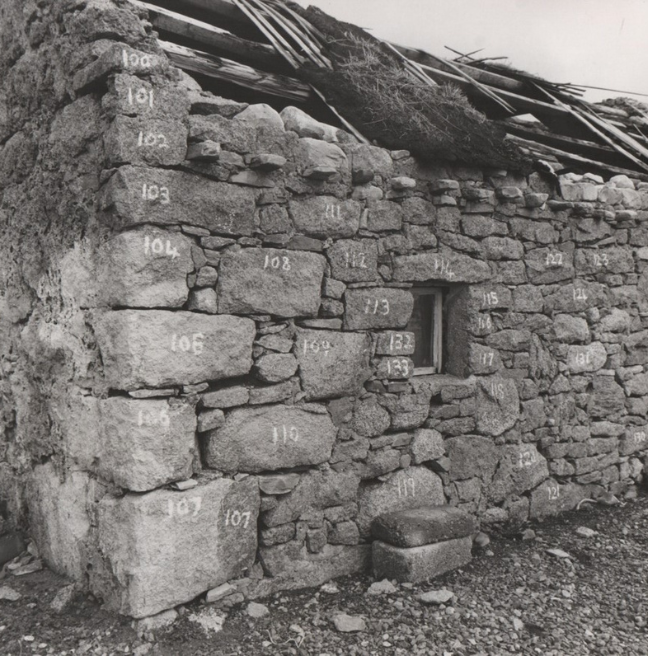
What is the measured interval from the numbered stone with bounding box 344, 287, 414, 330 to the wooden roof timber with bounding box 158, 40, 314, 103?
1.52 m

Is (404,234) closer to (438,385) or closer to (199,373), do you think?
(438,385)

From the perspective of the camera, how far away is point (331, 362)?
13.9 feet

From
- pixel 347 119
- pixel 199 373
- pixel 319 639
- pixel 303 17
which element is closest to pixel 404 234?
pixel 347 119

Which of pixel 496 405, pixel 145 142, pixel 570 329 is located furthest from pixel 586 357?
pixel 145 142

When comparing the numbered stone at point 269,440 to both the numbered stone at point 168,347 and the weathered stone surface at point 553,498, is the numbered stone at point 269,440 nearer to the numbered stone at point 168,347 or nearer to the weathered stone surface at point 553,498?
the numbered stone at point 168,347

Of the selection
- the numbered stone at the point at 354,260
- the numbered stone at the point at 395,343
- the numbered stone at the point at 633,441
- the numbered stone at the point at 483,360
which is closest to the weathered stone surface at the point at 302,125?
the numbered stone at the point at 354,260

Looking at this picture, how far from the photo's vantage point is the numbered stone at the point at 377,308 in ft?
14.3

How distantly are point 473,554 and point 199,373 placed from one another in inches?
96.3

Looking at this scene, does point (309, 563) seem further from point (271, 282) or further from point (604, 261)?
point (604, 261)

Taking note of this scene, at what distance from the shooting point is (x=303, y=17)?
5.41m

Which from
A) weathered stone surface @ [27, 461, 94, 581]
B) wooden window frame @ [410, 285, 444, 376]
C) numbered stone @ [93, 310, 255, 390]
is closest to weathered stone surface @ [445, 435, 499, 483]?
wooden window frame @ [410, 285, 444, 376]

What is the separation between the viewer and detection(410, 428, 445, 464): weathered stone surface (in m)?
4.67

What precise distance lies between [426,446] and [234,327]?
175cm

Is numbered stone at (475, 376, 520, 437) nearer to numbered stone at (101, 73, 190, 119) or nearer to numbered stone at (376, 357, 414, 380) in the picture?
numbered stone at (376, 357, 414, 380)
